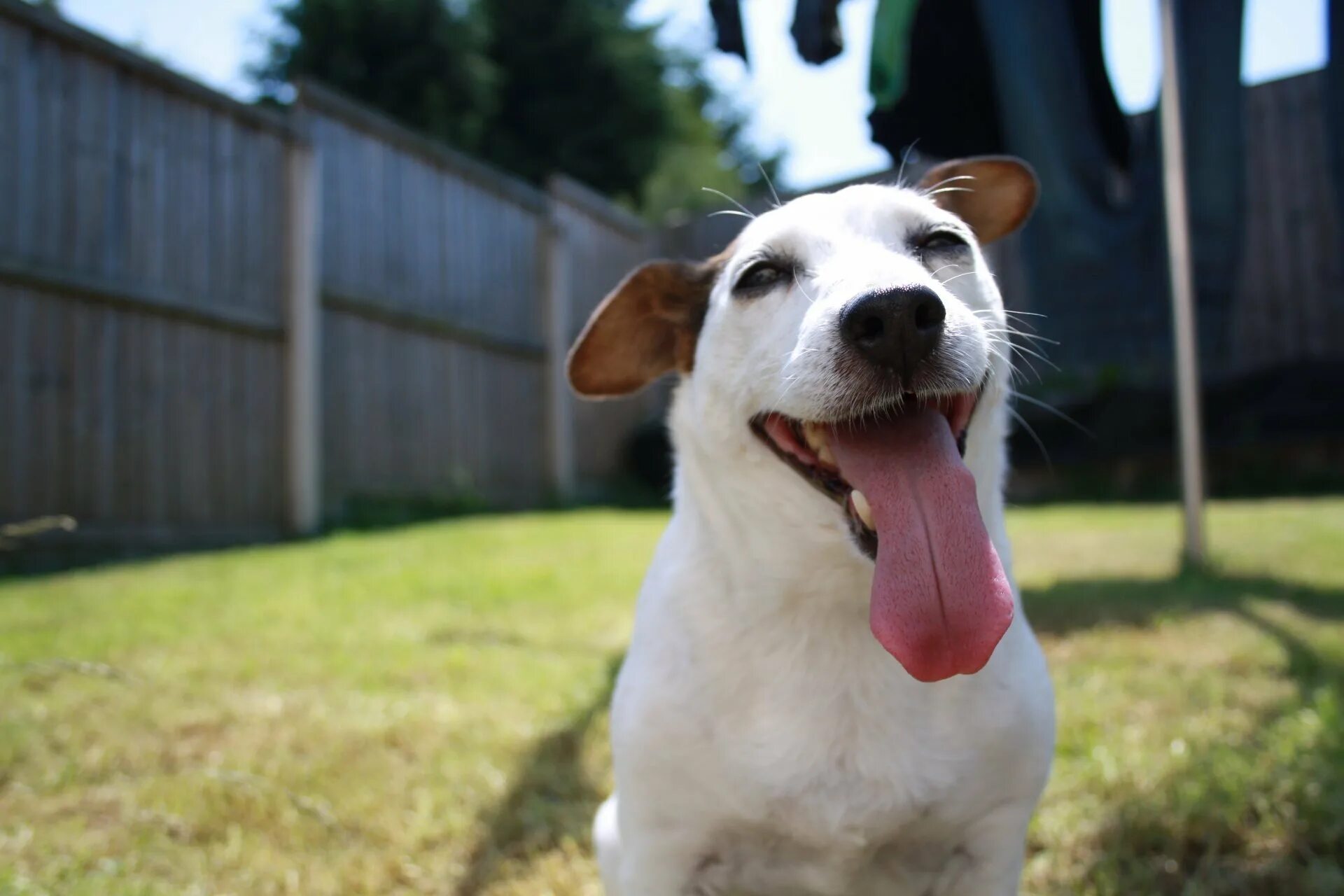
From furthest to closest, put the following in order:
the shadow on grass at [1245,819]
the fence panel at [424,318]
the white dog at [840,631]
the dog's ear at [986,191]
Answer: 1. the fence panel at [424,318]
2. the dog's ear at [986,191]
3. the shadow on grass at [1245,819]
4. the white dog at [840,631]

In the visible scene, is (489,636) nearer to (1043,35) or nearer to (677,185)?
(1043,35)

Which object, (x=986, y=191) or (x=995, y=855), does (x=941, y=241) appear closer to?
(x=986, y=191)

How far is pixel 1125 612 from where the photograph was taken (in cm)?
378

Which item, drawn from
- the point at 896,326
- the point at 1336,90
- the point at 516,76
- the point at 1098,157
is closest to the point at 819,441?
the point at 896,326

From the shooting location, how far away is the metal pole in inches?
155

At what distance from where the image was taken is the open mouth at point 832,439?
1504 mm

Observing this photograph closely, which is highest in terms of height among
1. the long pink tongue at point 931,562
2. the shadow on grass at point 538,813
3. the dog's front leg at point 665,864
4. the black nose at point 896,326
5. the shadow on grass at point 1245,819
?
the black nose at point 896,326

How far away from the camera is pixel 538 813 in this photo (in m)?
2.18

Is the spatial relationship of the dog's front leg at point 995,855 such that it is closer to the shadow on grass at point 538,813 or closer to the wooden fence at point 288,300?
the shadow on grass at point 538,813

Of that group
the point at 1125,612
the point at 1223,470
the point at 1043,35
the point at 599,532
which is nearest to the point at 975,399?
the point at 1043,35

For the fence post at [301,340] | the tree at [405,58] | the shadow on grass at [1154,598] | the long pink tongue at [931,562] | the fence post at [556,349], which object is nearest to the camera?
the long pink tongue at [931,562]

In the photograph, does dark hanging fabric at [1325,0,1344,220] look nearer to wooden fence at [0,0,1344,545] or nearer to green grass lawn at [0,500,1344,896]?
wooden fence at [0,0,1344,545]

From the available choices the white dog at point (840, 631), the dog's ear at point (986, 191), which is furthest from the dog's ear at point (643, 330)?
the dog's ear at point (986, 191)

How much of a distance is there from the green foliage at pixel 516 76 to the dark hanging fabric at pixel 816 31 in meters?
16.4
